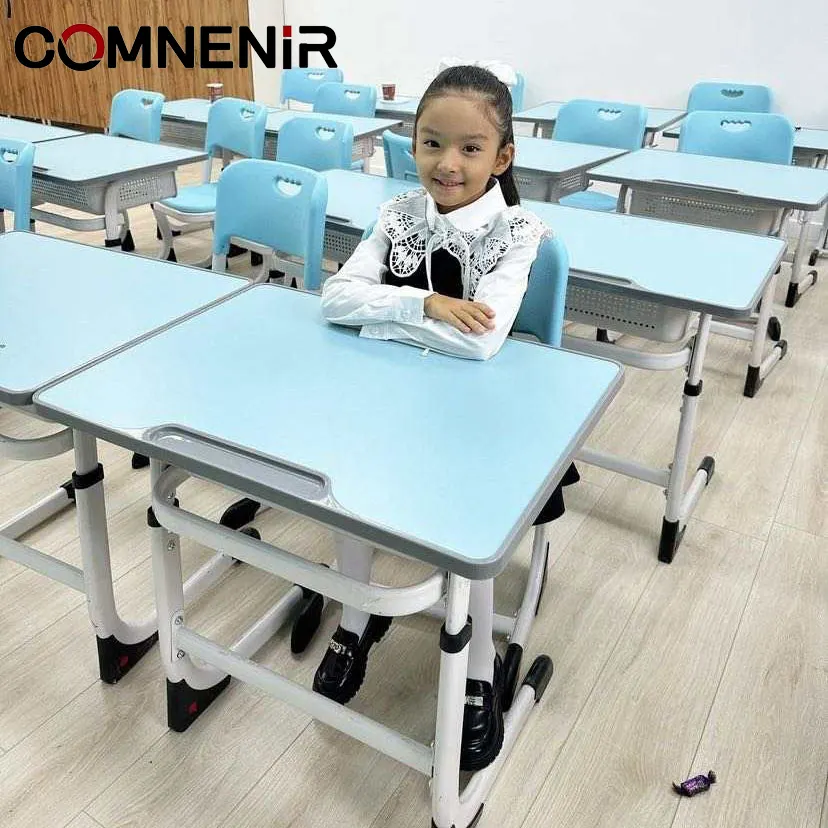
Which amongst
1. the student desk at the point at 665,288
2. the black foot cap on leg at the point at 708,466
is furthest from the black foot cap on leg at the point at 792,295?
the student desk at the point at 665,288

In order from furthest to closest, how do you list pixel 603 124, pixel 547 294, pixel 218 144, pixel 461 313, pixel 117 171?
pixel 603 124 → pixel 218 144 → pixel 117 171 → pixel 547 294 → pixel 461 313

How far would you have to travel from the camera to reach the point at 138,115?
372cm

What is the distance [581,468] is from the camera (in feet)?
7.87

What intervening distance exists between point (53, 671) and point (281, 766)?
55 centimetres

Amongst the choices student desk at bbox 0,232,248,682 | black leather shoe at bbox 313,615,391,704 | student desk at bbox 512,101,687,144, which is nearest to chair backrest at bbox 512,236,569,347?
student desk at bbox 0,232,248,682

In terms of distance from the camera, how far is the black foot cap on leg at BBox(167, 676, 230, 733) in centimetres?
146

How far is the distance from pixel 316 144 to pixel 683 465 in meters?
1.90

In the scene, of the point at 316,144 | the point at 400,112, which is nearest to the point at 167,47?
the point at 400,112

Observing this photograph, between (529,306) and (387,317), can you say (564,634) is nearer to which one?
(529,306)

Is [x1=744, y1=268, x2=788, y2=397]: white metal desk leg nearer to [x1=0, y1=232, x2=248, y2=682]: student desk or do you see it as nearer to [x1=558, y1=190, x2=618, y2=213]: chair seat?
[x1=558, y1=190, x2=618, y2=213]: chair seat

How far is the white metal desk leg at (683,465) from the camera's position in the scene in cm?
182

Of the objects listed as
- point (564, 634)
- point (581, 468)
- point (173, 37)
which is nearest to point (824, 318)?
point (581, 468)

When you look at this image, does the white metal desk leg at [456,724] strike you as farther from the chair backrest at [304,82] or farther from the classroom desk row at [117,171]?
the chair backrest at [304,82]

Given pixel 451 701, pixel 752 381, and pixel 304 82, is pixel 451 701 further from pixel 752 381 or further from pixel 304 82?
pixel 304 82
